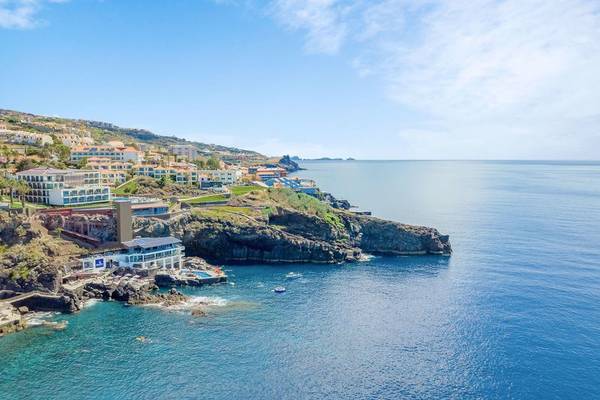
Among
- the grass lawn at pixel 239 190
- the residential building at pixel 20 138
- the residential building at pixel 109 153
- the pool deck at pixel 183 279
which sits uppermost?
the residential building at pixel 20 138

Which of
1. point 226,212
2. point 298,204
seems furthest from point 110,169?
point 298,204

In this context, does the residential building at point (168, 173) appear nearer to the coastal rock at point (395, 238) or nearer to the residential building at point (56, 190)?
the residential building at point (56, 190)

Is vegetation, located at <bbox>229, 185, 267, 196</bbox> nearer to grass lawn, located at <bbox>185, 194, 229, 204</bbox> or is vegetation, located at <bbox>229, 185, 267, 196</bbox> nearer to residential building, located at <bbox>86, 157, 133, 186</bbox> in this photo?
grass lawn, located at <bbox>185, 194, 229, 204</bbox>

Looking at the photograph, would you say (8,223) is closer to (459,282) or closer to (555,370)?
(459,282)

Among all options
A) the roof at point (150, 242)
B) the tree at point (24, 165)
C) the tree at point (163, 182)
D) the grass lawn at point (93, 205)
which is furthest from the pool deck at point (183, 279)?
the tree at point (24, 165)

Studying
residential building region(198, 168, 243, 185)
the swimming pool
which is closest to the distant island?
the swimming pool

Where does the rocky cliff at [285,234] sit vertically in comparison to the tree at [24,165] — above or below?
below

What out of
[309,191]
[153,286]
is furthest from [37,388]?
[309,191]

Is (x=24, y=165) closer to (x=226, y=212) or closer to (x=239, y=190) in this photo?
(x=239, y=190)
